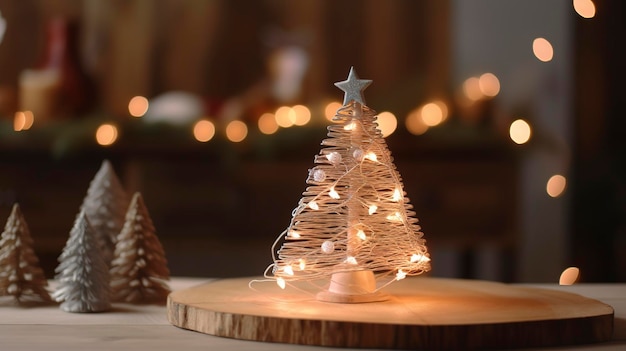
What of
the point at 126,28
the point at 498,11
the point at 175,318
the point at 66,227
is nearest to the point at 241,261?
the point at 66,227

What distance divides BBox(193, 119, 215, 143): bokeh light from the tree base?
5.36 ft

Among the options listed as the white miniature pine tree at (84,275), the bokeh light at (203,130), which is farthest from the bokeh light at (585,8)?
the white miniature pine tree at (84,275)

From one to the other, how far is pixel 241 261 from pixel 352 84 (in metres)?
2.03

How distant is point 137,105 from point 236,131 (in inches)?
18.6

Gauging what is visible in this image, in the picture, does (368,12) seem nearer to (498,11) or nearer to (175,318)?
(498,11)

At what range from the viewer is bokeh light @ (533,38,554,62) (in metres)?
2.92

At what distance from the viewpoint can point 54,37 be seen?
284 cm

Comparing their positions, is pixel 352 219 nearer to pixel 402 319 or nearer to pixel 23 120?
pixel 402 319

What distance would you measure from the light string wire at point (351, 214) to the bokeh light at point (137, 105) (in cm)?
201

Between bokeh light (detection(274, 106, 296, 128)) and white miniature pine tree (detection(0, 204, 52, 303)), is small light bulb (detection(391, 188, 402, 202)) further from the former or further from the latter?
bokeh light (detection(274, 106, 296, 128))

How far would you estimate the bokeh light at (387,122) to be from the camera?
267cm

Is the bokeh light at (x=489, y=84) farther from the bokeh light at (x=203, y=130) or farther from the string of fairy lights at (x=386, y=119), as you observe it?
the bokeh light at (x=203, y=130)

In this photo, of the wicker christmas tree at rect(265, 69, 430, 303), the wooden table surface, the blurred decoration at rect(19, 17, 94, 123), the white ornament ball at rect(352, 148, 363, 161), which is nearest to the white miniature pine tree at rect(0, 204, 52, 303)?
the wooden table surface

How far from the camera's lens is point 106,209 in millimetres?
1269
